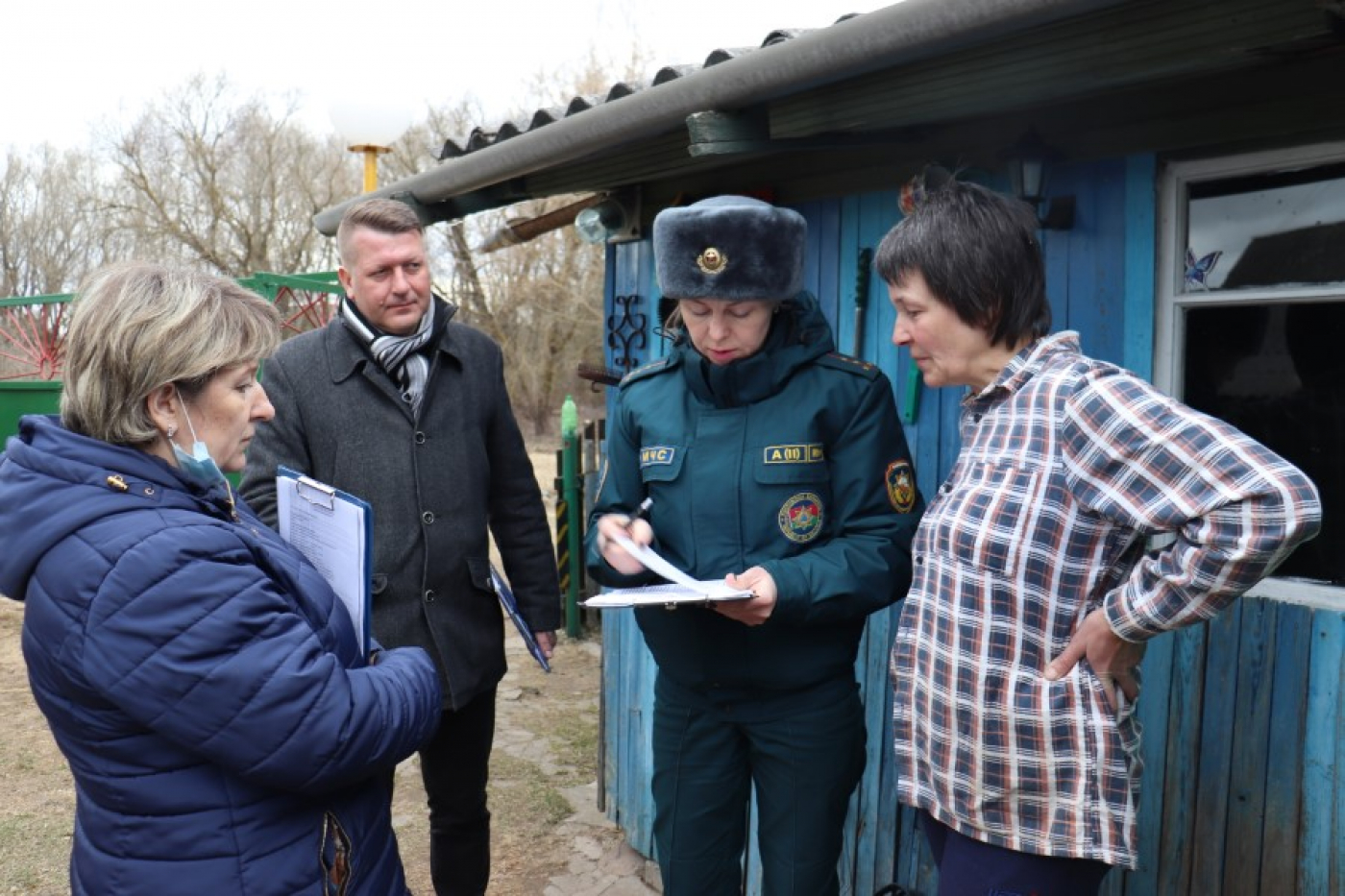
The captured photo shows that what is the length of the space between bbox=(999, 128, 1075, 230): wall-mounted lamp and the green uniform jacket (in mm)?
667

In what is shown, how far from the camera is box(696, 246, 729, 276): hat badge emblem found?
238 cm

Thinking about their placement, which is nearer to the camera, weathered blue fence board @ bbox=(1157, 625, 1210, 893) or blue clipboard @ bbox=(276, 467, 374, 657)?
blue clipboard @ bbox=(276, 467, 374, 657)

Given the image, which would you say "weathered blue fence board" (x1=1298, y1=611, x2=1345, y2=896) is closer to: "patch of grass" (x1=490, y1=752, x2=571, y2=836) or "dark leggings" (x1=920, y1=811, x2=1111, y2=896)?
"dark leggings" (x1=920, y1=811, x2=1111, y2=896)

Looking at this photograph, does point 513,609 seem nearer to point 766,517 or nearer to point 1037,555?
point 766,517

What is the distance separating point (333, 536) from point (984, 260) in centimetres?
130

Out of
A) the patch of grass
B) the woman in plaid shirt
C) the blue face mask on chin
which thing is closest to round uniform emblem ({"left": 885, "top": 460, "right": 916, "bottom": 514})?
Answer: the woman in plaid shirt

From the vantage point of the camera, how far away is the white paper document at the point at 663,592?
206 centimetres

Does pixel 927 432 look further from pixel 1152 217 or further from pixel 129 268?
pixel 129 268

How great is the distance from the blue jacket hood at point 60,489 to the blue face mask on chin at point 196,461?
37 millimetres

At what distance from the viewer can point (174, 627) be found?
1.51 m

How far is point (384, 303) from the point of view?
2.87 m

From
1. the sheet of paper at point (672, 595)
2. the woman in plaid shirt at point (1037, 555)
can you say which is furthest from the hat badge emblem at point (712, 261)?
the sheet of paper at point (672, 595)

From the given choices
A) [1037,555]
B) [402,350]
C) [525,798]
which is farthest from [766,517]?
[525,798]

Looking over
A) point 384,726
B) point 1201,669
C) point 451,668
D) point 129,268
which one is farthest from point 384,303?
point 1201,669
